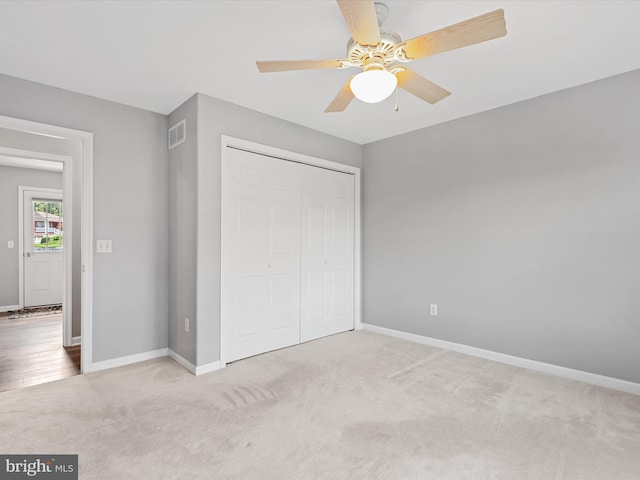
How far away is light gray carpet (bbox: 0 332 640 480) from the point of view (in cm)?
174

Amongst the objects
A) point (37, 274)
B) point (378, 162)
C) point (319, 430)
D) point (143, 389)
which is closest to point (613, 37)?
point (378, 162)

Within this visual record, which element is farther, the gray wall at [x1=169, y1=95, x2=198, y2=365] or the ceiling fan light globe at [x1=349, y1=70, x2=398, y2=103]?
the gray wall at [x1=169, y1=95, x2=198, y2=365]

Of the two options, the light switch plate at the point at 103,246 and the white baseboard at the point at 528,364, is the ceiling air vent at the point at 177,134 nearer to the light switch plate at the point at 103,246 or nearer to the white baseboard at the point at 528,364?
the light switch plate at the point at 103,246

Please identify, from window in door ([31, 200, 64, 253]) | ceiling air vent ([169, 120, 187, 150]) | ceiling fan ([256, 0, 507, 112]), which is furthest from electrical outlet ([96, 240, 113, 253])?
window in door ([31, 200, 64, 253])

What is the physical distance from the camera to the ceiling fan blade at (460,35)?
1497 millimetres

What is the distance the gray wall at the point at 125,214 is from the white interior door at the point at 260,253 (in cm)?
74

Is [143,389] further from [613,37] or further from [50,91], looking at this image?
[613,37]

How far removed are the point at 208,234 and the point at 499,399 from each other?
2629mm

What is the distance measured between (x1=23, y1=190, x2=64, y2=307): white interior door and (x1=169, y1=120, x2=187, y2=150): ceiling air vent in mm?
4086

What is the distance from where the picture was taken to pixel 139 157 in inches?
130

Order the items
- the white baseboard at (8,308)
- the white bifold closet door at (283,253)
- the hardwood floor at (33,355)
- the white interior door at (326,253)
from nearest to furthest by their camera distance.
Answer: the hardwood floor at (33,355)
the white bifold closet door at (283,253)
the white interior door at (326,253)
the white baseboard at (8,308)

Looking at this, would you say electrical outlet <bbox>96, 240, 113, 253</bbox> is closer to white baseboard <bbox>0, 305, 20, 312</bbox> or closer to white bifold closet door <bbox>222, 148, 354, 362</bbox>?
white bifold closet door <bbox>222, 148, 354, 362</bbox>

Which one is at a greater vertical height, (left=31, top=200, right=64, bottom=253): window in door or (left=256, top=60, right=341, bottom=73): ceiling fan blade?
(left=256, top=60, right=341, bottom=73): ceiling fan blade

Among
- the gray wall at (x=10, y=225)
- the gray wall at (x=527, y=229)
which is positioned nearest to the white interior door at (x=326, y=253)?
the gray wall at (x=527, y=229)
